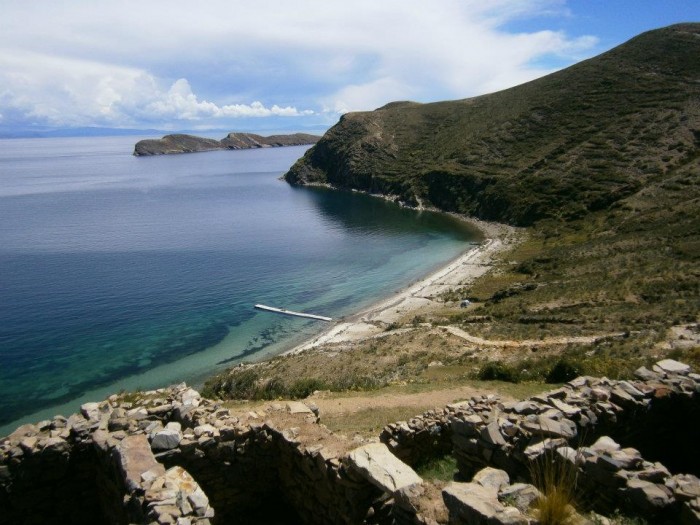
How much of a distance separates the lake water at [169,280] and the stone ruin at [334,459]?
2663cm

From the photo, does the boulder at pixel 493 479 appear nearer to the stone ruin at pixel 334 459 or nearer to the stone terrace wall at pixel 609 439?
the stone ruin at pixel 334 459

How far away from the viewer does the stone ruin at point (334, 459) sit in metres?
8.22

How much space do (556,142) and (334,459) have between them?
113346mm

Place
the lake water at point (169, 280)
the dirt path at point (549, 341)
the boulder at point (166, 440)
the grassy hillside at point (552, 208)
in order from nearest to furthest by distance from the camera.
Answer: the boulder at point (166, 440)
the grassy hillside at point (552, 208)
the dirt path at point (549, 341)
the lake water at point (169, 280)

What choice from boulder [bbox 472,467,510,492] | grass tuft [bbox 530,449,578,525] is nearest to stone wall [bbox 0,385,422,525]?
boulder [bbox 472,467,510,492]

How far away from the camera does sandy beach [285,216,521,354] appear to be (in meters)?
45.8

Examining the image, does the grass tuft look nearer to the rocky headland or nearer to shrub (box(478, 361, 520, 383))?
the rocky headland

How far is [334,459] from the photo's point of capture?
34.0ft

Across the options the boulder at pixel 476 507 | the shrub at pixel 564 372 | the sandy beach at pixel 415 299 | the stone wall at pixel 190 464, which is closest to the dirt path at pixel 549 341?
the shrub at pixel 564 372

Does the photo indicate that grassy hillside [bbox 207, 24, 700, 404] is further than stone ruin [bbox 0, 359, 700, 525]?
Yes

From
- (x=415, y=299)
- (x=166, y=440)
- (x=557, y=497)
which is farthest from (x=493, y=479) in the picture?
(x=415, y=299)

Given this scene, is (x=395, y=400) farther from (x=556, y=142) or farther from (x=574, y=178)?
(x=556, y=142)

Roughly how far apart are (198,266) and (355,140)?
367ft

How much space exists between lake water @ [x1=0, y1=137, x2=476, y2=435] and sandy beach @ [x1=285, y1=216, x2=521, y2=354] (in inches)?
98.6
